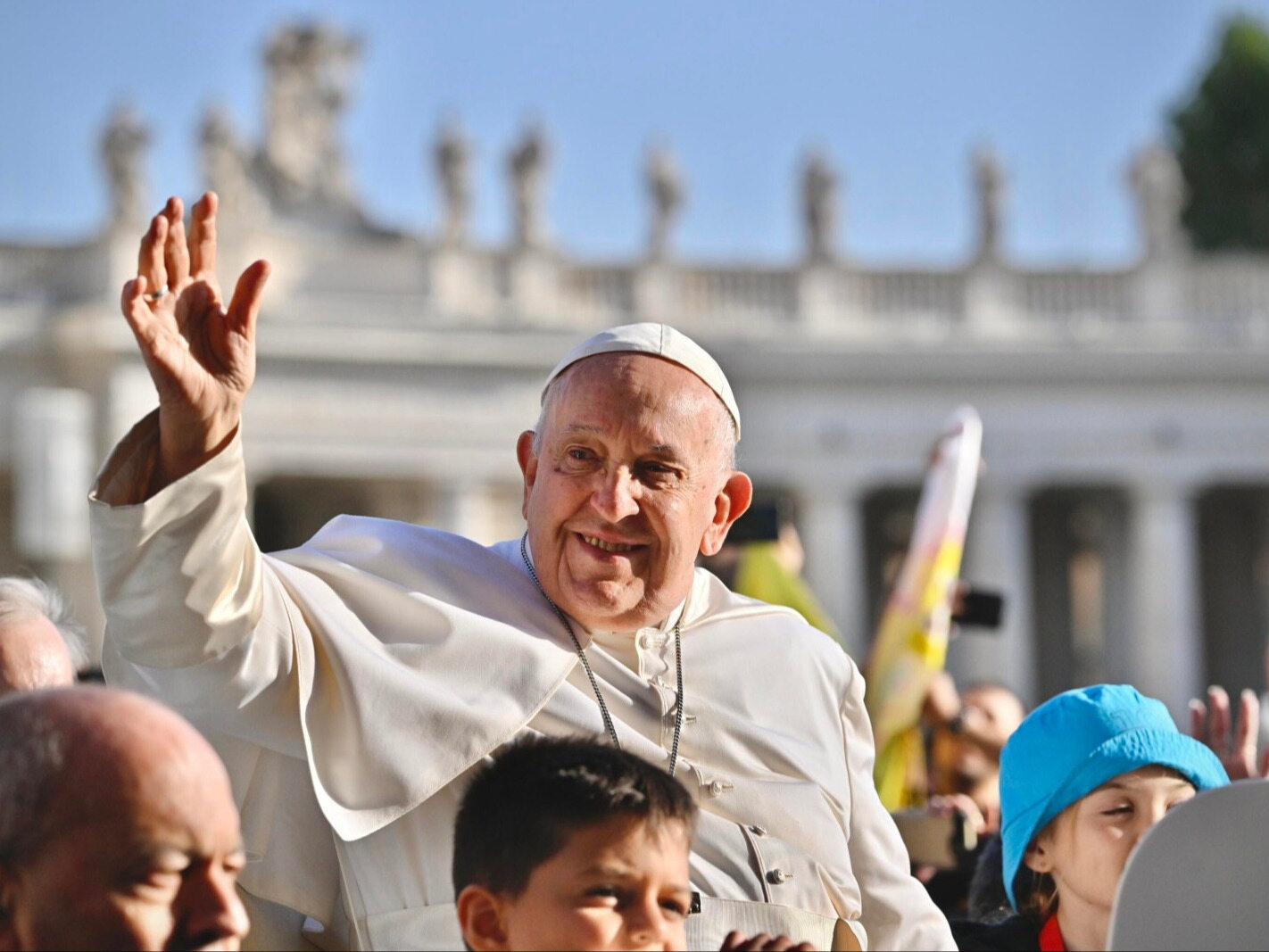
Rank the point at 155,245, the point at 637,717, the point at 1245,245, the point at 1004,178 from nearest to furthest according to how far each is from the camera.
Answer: the point at 155,245
the point at 637,717
the point at 1004,178
the point at 1245,245

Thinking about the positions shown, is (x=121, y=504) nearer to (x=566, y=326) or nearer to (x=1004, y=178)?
(x=566, y=326)

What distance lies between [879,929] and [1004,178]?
28.9 metres

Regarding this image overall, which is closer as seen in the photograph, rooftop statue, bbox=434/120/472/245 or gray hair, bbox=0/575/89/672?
gray hair, bbox=0/575/89/672

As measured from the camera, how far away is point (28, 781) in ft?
8.42

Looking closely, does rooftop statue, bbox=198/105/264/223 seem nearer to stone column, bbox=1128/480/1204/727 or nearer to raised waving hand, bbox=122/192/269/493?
stone column, bbox=1128/480/1204/727

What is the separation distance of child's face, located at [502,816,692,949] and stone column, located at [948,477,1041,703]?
27.7 metres

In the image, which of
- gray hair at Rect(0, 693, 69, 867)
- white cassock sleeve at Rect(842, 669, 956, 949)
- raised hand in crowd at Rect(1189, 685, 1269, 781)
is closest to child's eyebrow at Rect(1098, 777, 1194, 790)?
white cassock sleeve at Rect(842, 669, 956, 949)

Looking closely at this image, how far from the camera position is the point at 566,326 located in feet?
99.0

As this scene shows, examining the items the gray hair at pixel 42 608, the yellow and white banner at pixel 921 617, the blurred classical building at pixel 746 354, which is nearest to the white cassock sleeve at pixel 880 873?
the gray hair at pixel 42 608

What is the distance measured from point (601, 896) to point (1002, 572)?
28327mm

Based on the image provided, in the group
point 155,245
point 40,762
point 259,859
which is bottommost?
point 259,859

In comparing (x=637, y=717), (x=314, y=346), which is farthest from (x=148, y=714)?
(x=314, y=346)

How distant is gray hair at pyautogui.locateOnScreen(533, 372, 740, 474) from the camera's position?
4.16 meters

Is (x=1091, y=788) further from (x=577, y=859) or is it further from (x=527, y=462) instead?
(x=577, y=859)
